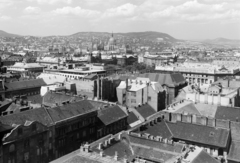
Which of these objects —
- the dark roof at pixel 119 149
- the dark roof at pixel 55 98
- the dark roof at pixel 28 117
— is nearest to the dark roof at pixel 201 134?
the dark roof at pixel 119 149

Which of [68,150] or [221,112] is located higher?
[221,112]

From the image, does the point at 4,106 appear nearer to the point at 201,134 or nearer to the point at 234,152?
the point at 201,134

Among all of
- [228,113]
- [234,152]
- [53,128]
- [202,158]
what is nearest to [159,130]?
[234,152]

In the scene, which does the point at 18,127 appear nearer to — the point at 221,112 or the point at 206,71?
the point at 221,112

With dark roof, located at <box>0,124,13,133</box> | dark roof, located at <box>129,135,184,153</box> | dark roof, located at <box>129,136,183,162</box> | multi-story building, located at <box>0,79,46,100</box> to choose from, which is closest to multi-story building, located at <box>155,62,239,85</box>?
multi-story building, located at <box>0,79,46,100</box>

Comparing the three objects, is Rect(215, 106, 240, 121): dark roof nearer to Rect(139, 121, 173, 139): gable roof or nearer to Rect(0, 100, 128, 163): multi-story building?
Rect(139, 121, 173, 139): gable roof

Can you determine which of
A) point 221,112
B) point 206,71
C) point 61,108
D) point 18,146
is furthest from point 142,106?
point 206,71
